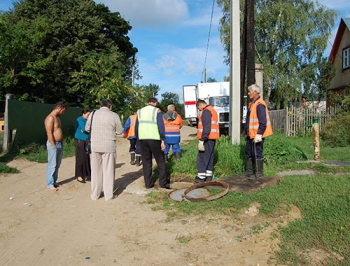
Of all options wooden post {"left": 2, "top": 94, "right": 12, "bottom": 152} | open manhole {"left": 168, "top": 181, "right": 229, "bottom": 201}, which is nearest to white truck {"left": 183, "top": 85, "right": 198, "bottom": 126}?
wooden post {"left": 2, "top": 94, "right": 12, "bottom": 152}

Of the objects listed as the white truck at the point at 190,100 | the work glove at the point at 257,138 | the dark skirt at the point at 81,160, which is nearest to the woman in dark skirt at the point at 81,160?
the dark skirt at the point at 81,160

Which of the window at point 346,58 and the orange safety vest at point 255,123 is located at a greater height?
the window at point 346,58

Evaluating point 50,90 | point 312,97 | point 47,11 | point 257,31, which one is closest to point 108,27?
point 47,11

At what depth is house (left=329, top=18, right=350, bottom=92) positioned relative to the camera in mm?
22922

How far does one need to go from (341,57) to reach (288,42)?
5235mm

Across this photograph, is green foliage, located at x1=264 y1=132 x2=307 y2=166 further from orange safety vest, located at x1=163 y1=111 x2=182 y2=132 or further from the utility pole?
orange safety vest, located at x1=163 y1=111 x2=182 y2=132

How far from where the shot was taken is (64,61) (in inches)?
1083

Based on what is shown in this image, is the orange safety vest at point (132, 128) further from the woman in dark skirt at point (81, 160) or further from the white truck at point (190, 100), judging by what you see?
the white truck at point (190, 100)

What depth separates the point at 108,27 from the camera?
3803 centimetres

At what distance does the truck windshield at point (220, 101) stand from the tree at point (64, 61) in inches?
260

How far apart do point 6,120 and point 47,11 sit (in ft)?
64.7

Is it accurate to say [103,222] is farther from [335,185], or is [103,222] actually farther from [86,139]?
[335,185]

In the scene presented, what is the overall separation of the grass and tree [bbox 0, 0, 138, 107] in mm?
16351

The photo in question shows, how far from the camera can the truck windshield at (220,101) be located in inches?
854
